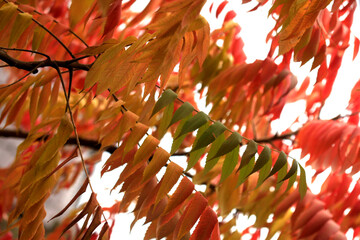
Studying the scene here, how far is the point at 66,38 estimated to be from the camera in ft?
3.66

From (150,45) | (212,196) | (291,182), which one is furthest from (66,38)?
(212,196)

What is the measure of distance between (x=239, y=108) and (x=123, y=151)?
0.58 meters

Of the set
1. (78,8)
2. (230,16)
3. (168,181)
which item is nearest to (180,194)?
(168,181)

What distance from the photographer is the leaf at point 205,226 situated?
817mm

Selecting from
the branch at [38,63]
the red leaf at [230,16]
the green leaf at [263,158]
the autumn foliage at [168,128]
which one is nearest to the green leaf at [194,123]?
the autumn foliage at [168,128]

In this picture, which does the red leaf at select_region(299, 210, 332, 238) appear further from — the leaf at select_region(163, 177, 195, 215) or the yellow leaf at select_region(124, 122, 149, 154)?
the yellow leaf at select_region(124, 122, 149, 154)

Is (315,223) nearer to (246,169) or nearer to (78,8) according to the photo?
(246,169)

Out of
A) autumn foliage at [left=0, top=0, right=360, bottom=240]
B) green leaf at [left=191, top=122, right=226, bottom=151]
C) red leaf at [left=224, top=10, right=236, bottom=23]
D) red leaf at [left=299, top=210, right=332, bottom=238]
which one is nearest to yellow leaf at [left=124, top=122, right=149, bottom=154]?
autumn foliage at [left=0, top=0, right=360, bottom=240]

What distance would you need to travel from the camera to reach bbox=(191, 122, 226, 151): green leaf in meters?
0.77

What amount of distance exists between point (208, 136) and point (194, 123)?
4cm

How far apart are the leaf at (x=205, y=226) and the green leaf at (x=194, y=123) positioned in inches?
6.3

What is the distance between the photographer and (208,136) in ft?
2.57

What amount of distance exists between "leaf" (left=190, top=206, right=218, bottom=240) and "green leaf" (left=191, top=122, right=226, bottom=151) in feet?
0.45

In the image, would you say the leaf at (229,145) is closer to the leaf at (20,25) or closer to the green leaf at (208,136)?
the green leaf at (208,136)
